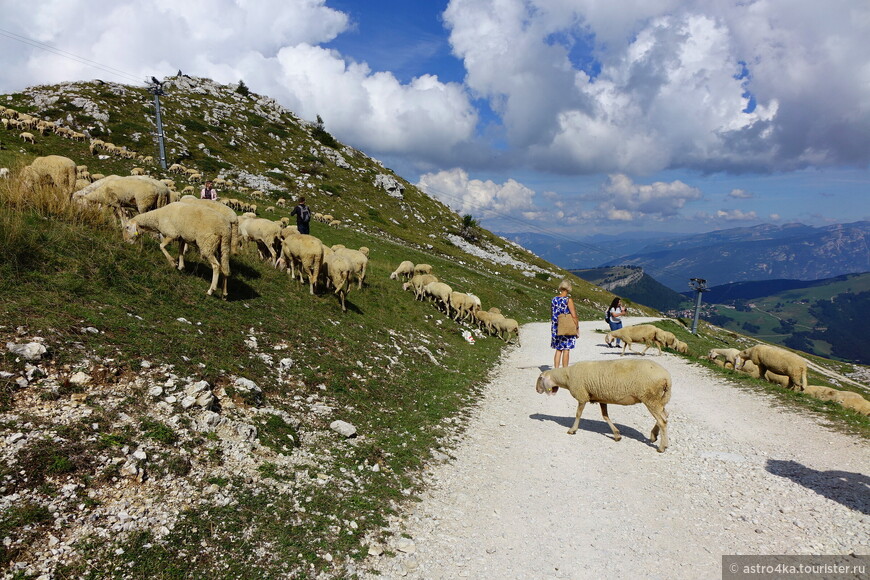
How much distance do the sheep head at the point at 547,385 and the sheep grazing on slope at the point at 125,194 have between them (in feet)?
44.8

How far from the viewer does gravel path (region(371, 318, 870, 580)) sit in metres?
5.52

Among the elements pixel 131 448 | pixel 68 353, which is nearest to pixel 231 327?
pixel 68 353

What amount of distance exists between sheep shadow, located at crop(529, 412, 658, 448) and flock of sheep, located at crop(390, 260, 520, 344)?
11823mm

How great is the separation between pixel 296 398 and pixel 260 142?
84389 mm

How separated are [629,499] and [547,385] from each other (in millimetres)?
3896

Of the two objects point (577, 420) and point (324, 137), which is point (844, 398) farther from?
point (324, 137)

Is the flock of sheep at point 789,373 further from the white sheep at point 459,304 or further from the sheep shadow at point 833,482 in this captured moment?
the white sheep at point 459,304

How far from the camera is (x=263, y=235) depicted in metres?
16.8

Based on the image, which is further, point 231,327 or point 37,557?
point 231,327

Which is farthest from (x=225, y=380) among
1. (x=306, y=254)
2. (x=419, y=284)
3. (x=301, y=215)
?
(x=419, y=284)

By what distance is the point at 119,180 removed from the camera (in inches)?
492

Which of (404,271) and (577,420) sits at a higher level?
(404,271)

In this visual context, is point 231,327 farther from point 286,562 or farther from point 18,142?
point 18,142

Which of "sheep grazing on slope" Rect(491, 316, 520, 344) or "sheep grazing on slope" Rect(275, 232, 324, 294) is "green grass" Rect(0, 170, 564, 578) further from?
"sheep grazing on slope" Rect(491, 316, 520, 344)
